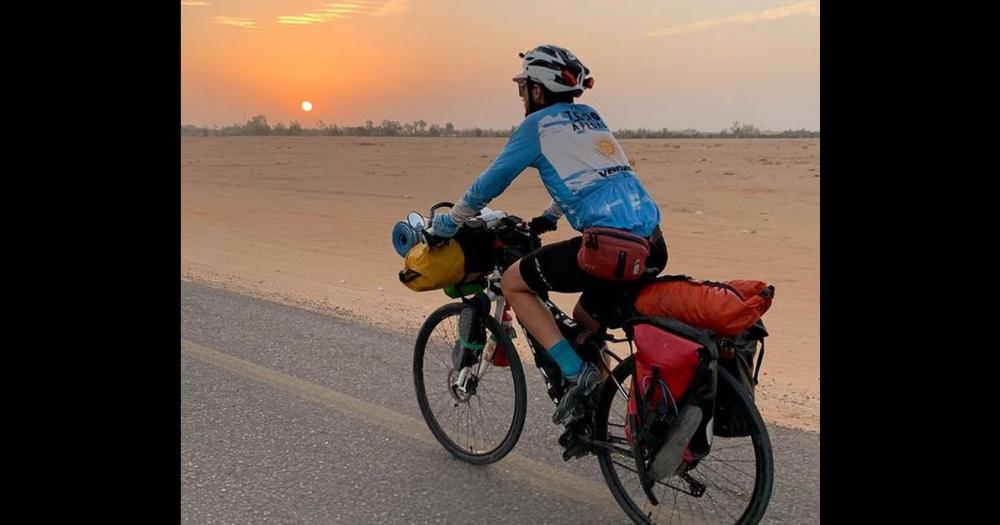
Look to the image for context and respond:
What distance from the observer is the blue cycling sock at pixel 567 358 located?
419 cm

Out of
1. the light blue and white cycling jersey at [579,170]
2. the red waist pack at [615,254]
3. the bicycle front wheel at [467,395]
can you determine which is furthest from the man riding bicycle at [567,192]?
the bicycle front wheel at [467,395]

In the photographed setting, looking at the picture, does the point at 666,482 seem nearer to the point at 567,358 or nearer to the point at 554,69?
the point at 567,358

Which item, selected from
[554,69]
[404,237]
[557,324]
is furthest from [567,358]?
[554,69]

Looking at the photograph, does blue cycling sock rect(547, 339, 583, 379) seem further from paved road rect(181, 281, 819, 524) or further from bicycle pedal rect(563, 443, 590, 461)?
paved road rect(181, 281, 819, 524)

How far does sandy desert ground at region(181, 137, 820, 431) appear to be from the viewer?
32.0ft

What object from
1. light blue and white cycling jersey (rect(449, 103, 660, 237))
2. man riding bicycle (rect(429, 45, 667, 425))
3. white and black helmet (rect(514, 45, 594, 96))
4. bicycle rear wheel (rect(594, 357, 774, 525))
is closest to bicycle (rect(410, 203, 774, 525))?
bicycle rear wheel (rect(594, 357, 774, 525))

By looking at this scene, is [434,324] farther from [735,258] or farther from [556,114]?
[735,258]

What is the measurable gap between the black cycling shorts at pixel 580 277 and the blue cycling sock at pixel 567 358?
0.20 meters

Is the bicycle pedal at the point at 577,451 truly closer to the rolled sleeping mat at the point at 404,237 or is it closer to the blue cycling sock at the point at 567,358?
the blue cycling sock at the point at 567,358

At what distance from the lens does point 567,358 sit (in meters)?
4.19

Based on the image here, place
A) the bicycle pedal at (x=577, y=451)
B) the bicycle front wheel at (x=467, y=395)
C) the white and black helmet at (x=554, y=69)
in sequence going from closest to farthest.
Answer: the white and black helmet at (x=554, y=69) < the bicycle pedal at (x=577, y=451) < the bicycle front wheel at (x=467, y=395)
